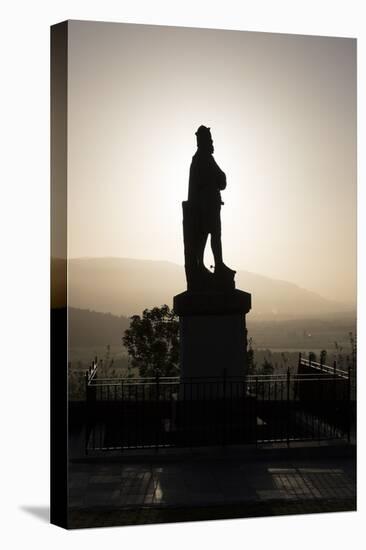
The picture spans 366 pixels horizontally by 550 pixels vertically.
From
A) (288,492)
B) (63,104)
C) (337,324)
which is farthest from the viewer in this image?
(337,324)

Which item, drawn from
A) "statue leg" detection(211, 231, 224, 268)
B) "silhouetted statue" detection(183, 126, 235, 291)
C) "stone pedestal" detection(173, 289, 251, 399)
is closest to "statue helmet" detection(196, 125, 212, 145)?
"silhouetted statue" detection(183, 126, 235, 291)

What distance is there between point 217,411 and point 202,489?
2222mm

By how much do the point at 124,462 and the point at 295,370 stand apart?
14.0 ft

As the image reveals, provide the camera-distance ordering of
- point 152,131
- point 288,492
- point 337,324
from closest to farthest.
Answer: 1. point 288,492
2. point 152,131
3. point 337,324

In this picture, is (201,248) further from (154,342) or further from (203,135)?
(154,342)

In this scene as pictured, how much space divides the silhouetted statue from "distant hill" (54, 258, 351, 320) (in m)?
0.27

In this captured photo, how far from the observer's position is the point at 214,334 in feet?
40.1

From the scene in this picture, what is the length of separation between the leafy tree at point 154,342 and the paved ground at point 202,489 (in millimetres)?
4389

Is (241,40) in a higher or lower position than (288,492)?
higher

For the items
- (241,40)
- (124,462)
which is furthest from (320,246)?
(124,462)

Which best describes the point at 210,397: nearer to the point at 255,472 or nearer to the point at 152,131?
the point at 255,472

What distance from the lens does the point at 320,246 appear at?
1143 centimetres

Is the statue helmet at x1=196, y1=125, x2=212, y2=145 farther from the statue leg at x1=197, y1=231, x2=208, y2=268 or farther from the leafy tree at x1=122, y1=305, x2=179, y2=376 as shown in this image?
the leafy tree at x1=122, y1=305, x2=179, y2=376

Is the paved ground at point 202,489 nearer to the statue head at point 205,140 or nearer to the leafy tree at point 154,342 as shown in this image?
the statue head at point 205,140
